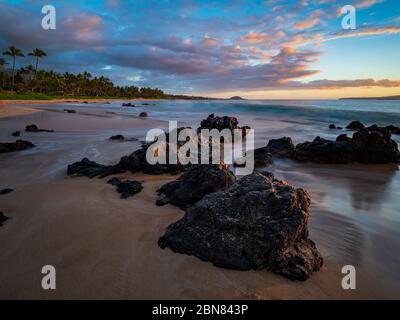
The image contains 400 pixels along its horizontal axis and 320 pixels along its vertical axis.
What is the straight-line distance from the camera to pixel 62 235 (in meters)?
4.21

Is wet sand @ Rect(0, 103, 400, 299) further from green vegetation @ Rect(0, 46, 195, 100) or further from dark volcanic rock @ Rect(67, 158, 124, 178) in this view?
green vegetation @ Rect(0, 46, 195, 100)

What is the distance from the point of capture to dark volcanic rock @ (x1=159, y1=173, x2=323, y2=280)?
11.1 feet

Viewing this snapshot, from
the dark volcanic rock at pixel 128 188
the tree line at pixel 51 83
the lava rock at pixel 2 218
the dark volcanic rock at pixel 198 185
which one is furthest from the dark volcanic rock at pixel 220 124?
the tree line at pixel 51 83

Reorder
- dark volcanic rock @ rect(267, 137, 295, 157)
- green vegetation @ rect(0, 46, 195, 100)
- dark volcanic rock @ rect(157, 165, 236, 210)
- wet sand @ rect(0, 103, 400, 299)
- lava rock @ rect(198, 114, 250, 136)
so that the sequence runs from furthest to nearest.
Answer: green vegetation @ rect(0, 46, 195, 100), lava rock @ rect(198, 114, 250, 136), dark volcanic rock @ rect(267, 137, 295, 157), dark volcanic rock @ rect(157, 165, 236, 210), wet sand @ rect(0, 103, 400, 299)

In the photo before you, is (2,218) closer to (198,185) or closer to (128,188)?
(128,188)

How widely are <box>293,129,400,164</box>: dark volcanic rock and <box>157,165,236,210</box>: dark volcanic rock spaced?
6.30 metres

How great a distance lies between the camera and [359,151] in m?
10.3

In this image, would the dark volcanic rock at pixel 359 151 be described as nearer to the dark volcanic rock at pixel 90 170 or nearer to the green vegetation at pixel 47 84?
the dark volcanic rock at pixel 90 170

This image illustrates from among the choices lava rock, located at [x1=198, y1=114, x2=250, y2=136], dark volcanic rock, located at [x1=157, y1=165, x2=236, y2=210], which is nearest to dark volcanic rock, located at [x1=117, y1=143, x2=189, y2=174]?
dark volcanic rock, located at [x1=157, y1=165, x2=236, y2=210]

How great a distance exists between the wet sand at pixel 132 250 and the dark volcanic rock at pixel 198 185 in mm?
223

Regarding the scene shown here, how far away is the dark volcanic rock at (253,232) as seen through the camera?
3.39 meters

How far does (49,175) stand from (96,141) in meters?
5.97
